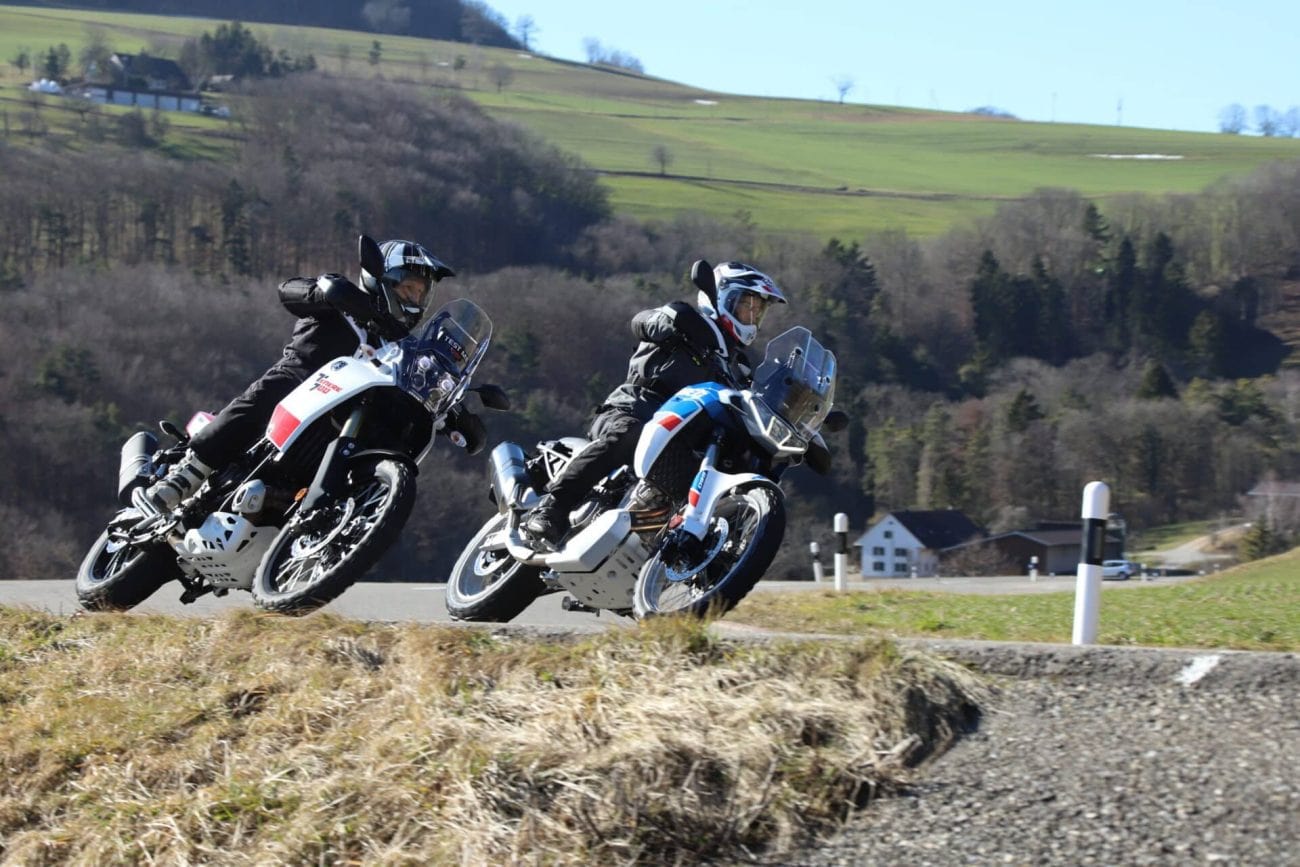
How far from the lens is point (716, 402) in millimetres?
8039

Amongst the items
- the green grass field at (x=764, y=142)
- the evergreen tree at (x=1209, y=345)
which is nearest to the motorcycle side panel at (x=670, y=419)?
the green grass field at (x=764, y=142)

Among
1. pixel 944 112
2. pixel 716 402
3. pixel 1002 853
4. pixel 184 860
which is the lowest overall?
pixel 184 860

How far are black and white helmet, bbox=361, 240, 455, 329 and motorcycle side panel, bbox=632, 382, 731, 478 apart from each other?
1663mm

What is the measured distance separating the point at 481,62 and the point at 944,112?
138 feet

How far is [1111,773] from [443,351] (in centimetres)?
471

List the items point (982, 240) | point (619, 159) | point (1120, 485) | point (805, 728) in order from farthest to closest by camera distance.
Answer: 1. point (619, 159)
2. point (982, 240)
3. point (1120, 485)
4. point (805, 728)

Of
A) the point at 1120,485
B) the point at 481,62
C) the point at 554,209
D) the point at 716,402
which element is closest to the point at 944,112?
the point at 481,62

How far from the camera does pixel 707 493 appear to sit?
768 cm

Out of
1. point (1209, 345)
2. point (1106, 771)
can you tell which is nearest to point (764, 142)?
point (1209, 345)

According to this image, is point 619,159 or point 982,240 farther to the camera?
point 619,159

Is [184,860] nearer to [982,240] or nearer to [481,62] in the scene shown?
[982,240]

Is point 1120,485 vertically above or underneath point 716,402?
underneath

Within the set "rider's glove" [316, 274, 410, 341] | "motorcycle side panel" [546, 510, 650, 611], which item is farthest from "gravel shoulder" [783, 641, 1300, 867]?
"rider's glove" [316, 274, 410, 341]

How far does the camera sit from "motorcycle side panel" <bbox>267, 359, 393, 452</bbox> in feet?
28.3
